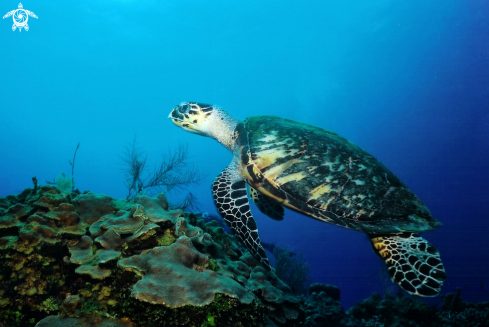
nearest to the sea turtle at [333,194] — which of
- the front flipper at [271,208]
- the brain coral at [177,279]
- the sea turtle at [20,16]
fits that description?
the front flipper at [271,208]

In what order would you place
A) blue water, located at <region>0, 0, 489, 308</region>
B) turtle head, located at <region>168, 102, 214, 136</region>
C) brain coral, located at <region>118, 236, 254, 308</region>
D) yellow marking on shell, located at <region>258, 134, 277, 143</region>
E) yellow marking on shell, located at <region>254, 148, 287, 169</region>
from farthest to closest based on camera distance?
blue water, located at <region>0, 0, 489, 308</region> < turtle head, located at <region>168, 102, 214, 136</region> < yellow marking on shell, located at <region>258, 134, 277, 143</region> < yellow marking on shell, located at <region>254, 148, 287, 169</region> < brain coral, located at <region>118, 236, 254, 308</region>

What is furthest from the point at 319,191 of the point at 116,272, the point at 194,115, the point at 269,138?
the point at 194,115

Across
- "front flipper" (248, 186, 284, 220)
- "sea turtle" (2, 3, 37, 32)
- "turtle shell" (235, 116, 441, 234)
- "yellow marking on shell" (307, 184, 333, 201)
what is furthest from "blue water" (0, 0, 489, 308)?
"yellow marking on shell" (307, 184, 333, 201)

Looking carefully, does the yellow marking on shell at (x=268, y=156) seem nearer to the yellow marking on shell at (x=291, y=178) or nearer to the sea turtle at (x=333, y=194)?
the sea turtle at (x=333, y=194)

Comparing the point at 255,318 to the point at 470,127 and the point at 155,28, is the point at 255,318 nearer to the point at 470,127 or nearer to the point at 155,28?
the point at 470,127

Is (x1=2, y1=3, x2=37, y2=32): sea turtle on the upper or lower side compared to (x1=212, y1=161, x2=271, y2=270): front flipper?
upper

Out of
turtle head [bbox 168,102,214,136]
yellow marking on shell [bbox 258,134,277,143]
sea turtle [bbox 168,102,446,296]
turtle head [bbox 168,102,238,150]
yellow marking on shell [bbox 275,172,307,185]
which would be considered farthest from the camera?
turtle head [bbox 168,102,214,136]

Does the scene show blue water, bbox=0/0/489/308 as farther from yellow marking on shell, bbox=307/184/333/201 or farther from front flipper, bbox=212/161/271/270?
yellow marking on shell, bbox=307/184/333/201

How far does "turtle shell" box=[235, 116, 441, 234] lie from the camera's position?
10.8 feet

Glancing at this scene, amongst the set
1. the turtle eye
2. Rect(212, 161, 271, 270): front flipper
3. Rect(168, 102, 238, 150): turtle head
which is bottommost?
Rect(212, 161, 271, 270): front flipper

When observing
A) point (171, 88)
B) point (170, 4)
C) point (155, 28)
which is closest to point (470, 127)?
point (170, 4)

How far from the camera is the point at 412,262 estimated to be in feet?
10.3

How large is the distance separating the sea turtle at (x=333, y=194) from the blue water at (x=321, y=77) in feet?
51.5

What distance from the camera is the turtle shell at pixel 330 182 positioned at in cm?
330
